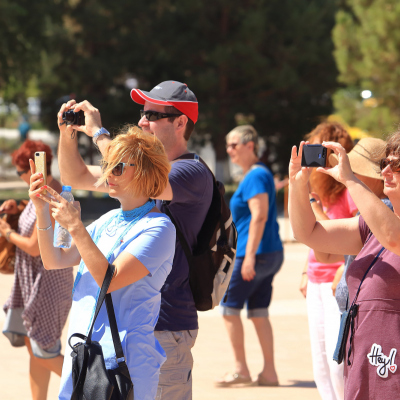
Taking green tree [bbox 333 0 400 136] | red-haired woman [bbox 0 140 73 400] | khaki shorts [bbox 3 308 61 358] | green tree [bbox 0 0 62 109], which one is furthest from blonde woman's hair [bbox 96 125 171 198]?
green tree [bbox 0 0 62 109]

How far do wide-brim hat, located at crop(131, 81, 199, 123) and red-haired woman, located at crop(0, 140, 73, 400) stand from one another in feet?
4.95

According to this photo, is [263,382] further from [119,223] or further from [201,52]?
[201,52]

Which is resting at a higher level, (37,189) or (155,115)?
(155,115)

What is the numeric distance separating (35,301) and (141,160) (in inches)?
91.9

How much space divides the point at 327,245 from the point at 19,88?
25443 mm

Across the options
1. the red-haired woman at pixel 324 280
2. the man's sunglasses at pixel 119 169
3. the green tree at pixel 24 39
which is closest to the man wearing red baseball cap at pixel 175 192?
the man's sunglasses at pixel 119 169

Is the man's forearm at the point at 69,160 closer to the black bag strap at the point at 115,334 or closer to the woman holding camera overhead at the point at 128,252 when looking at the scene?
the woman holding camera overhead at the point at 128,252

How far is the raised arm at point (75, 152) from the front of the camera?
337 cm

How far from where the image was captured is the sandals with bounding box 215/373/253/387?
570cm

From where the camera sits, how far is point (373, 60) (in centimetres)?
2075

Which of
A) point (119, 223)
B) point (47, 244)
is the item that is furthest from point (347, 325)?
point (47, 244)

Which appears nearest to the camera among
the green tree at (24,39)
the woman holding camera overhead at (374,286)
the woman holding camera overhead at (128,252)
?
the woman holding camera overhead at (128,252)

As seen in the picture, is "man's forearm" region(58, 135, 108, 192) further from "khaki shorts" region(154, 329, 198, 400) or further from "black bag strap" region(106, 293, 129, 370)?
"black bag strap" region(106, 293, 129, 370)

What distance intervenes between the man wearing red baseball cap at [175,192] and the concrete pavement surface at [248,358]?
7.85 feet
